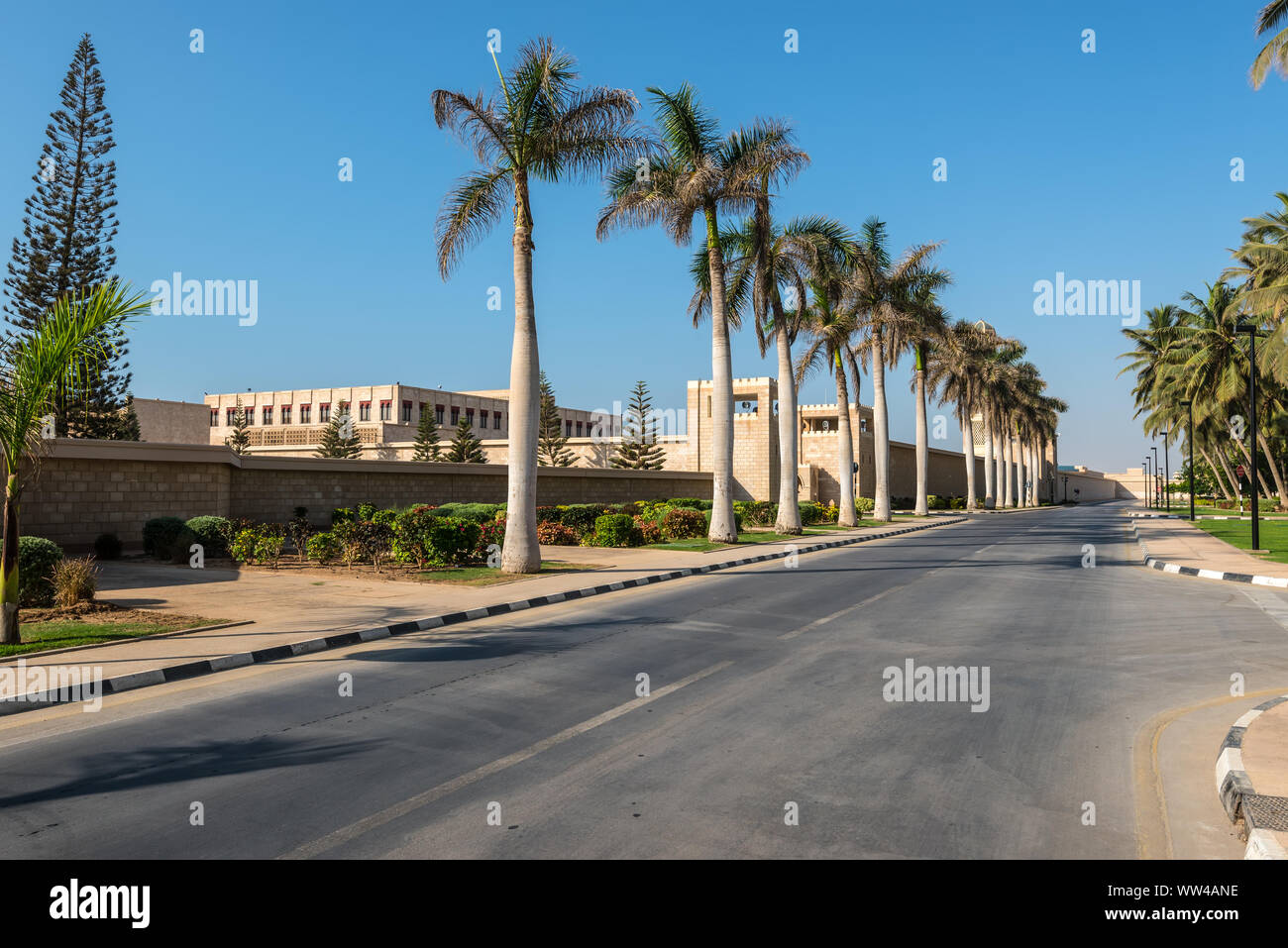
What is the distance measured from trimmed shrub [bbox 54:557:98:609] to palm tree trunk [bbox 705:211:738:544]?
58.5 feet

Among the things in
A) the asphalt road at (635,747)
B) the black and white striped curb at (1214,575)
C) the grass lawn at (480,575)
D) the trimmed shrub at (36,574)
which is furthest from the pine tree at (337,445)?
the asphalt road at (635,747)

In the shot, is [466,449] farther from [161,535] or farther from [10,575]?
[10,575]

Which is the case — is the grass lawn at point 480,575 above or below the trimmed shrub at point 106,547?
below

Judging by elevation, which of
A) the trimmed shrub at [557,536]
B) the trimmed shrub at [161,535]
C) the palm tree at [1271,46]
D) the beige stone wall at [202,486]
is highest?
the palm tree at [1271,46]

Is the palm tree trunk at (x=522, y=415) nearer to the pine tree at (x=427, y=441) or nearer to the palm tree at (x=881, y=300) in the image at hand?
the palm tree at (x=881, y=300)

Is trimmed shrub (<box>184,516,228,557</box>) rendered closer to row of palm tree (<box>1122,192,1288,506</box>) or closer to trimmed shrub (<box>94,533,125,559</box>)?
trimmed shrub (<box>94,533,125,559</box>)

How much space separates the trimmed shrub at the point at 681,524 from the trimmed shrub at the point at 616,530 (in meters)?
2.26

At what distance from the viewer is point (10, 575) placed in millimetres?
9680

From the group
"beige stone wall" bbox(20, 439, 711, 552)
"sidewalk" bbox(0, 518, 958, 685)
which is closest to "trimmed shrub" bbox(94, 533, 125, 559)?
"beige stone wall" bbox(20, 439, 711, 552)

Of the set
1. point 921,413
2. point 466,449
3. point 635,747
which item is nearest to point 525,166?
point 635,747

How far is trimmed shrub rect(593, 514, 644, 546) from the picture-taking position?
1071 inches

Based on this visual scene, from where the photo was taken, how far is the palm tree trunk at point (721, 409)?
1089 inches
